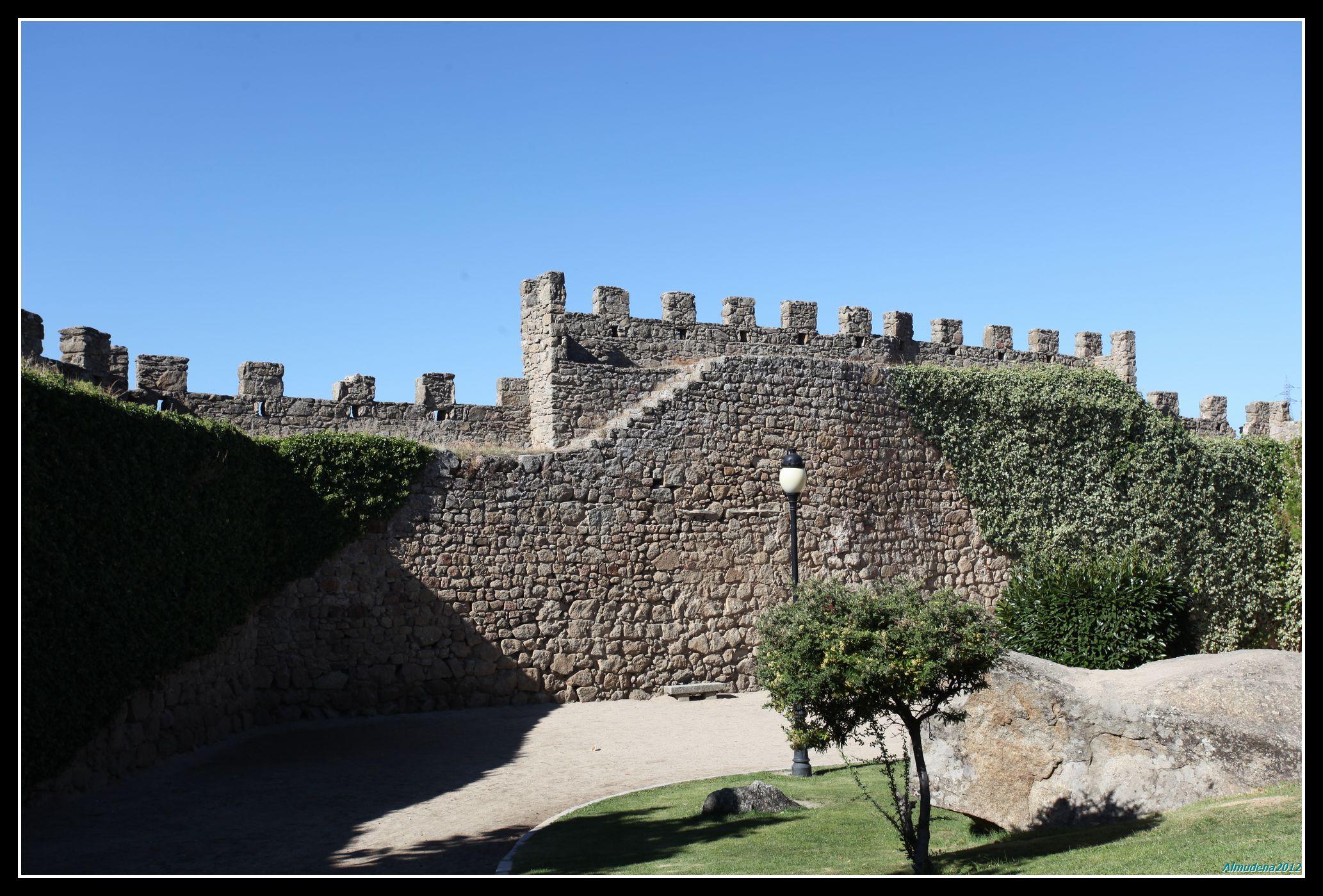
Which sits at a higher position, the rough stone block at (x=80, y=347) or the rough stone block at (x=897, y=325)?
the rough stone block at (x=897, y=325)

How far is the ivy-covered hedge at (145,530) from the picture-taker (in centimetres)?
1024

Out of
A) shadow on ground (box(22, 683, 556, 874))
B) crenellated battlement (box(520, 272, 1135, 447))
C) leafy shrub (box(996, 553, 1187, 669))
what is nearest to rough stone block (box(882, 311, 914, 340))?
crenellated battlement (box(520, 272, 1135, 447))

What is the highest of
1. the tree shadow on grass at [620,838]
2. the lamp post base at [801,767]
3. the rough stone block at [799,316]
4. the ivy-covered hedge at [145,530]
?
the rough stone block at [799,316]

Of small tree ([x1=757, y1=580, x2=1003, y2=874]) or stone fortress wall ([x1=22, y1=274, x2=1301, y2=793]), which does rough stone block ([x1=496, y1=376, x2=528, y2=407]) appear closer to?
stone fortress wall ([x1=22, y1=274, x2=1301, y2=793])

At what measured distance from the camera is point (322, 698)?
1581 cm

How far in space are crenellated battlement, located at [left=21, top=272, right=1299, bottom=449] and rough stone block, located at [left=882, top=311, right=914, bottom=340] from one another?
0.03 meters

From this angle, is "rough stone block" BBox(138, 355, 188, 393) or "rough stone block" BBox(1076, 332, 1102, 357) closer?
"rough stone block" BBox(138, 355, 188, 393)

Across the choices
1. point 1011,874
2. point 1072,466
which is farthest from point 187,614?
point 1072,466

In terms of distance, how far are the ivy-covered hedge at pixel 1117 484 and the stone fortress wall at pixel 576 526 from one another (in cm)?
72

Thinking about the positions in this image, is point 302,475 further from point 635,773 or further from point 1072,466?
point 1072,466

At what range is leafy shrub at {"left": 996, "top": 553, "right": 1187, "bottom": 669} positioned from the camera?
15914mm

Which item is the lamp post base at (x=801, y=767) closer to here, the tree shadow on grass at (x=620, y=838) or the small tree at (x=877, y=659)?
the tree shadow on grass at (x=620, y=838)

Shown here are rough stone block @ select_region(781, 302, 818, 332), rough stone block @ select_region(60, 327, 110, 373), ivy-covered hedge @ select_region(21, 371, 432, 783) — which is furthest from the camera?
rough stone block @ select_region(781, 302, 818, 332)

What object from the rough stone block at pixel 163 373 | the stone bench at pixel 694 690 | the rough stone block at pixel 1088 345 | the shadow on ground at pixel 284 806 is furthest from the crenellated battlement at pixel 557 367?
the shadow on ground at pixel 284 806
